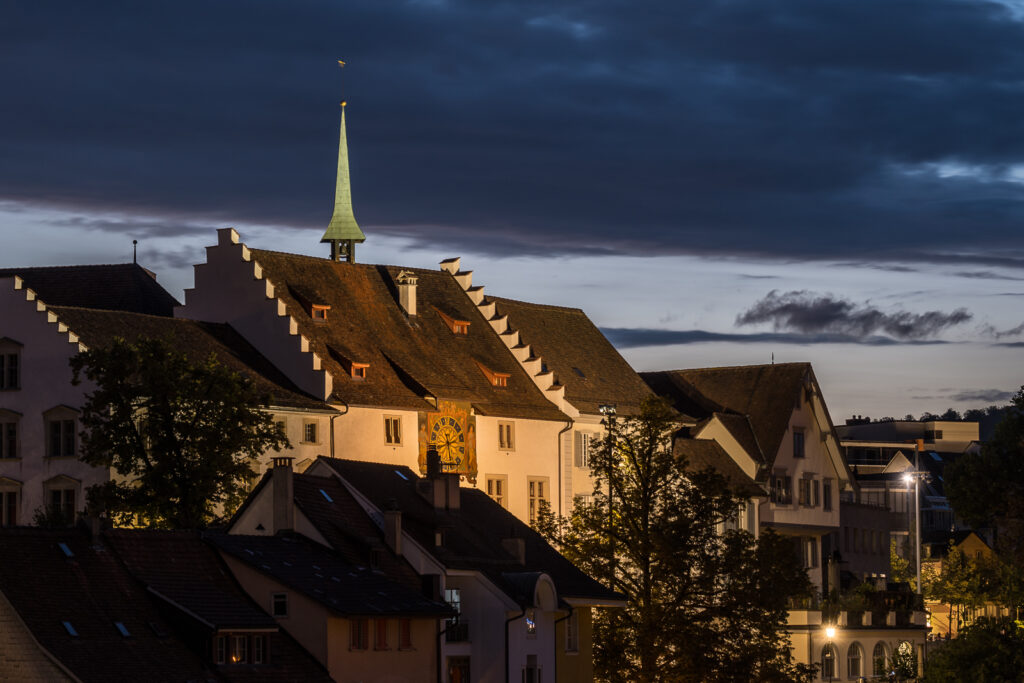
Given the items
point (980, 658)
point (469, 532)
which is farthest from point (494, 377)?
point (469, 532)

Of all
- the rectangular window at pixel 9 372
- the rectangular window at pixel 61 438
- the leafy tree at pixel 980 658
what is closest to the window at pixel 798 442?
the leafy tree at pixel 980 658

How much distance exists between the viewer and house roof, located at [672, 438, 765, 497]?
371 feet

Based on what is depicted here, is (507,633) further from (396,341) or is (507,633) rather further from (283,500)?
(396,341)

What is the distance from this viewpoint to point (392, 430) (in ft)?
332

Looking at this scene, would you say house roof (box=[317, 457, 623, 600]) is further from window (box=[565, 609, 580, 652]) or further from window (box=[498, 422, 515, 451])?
window (box=[498, 422, 515, 451])

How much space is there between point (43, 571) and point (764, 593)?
2581 cm

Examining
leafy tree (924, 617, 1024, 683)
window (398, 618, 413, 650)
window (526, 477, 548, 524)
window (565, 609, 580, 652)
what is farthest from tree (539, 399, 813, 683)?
window (526, 477, 548, 524)

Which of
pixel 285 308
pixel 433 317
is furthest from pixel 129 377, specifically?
pixel 433 317

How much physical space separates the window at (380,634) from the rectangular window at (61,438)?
2705cm

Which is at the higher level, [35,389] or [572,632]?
[35,389]

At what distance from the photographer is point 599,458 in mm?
78250

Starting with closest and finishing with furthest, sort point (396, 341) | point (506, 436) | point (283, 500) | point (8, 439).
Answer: point (283, 500), point (8, 439), point (396, 341), point (506, 436)

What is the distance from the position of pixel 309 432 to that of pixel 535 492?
54.8ft

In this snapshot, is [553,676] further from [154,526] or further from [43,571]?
[43,571]
